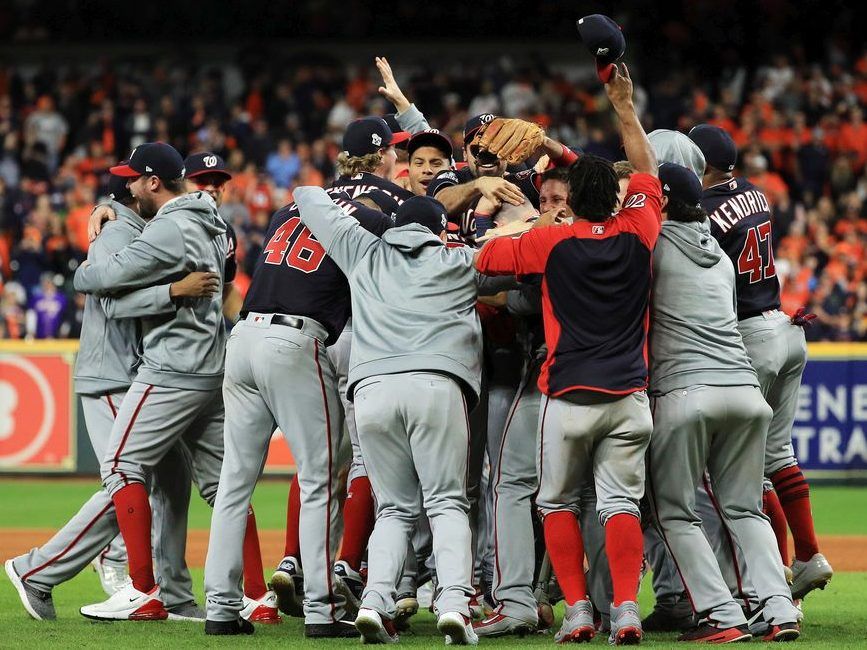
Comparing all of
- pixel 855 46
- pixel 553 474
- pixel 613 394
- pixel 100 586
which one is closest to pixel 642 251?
pixel 613 394

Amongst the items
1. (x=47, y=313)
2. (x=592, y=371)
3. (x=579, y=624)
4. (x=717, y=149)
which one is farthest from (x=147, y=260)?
(x=47, y=313)

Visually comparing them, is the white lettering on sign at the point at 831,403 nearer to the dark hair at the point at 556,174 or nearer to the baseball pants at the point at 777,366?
the baseball pants at the point at 777,366

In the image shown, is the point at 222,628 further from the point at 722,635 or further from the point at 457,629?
the point at 722,635

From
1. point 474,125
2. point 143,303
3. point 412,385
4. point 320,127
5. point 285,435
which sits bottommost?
point 285,435

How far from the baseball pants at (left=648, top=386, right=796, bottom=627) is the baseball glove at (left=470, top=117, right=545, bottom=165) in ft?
4.19

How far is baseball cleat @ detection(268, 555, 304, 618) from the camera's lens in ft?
20.6

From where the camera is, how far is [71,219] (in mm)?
18047

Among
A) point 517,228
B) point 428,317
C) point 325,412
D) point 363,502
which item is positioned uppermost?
point 517,228

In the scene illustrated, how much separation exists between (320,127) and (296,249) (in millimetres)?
15351

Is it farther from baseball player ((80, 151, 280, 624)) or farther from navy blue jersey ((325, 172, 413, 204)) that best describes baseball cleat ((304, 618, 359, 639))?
navy blue jersey ((325, 172, 413, 204))

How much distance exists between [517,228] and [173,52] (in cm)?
1836

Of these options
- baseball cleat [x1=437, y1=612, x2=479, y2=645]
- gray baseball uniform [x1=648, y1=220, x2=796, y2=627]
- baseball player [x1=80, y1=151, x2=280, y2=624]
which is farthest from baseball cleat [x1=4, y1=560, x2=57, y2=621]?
gray baseball uniform [x1=648, y1=220, x2=796, y2=627]

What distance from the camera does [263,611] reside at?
21.9ft

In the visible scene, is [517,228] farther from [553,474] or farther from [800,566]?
[800,566]
